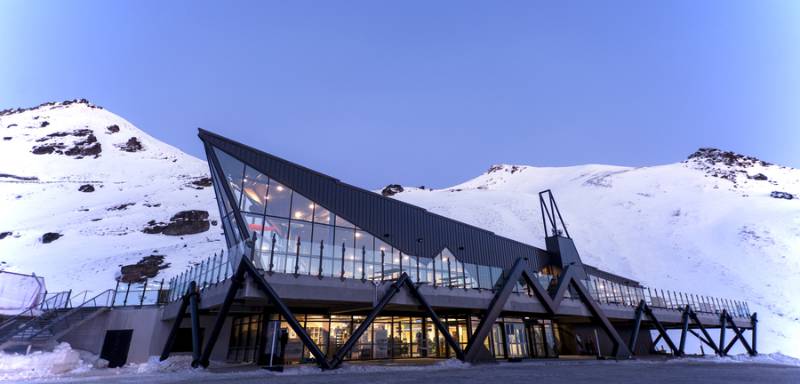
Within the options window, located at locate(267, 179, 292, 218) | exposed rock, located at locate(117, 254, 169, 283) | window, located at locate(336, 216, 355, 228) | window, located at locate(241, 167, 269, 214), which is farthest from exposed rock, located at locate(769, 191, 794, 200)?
exposed rock, located at locate(117, 254, 169, 283)

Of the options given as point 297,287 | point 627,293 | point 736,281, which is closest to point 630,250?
point 736,281

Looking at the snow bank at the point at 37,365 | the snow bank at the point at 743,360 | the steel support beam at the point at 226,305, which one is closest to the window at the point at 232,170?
the steel support beam at the point at 226,305

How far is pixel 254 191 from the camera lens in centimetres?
2439

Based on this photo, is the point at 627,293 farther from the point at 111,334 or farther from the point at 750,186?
the point at 750,186

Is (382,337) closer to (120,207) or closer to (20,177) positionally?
(120,207)

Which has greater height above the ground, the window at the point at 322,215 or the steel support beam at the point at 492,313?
the window at the point at 322,215

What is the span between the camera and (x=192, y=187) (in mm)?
93438

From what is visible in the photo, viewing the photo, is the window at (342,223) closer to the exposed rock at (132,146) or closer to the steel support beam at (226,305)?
the steel support beam at (226,305)

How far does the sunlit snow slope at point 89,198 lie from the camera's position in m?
53.8

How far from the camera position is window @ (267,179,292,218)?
24484 millimetres

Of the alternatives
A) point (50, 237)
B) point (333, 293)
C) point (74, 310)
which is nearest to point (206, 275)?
point (333, 293)

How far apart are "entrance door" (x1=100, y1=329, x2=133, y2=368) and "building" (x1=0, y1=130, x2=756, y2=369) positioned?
2.8 inches

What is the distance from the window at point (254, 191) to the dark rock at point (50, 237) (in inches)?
2184

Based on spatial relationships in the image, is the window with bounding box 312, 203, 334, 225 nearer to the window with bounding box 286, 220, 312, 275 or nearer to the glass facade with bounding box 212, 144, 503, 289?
the glass facade with bounding box 212, 144, 503, 289
